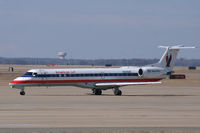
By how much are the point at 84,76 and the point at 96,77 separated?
1.13 m

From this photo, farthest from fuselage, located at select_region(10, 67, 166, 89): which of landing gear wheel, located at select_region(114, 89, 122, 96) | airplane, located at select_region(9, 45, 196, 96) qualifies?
landing gear wheel, located at select_region(114, 89, 122, 96)

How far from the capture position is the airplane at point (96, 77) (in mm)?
46656

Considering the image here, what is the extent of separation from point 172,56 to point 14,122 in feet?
89.5

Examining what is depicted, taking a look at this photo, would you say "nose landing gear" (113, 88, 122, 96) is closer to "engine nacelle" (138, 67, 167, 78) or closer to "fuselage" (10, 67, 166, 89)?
"fuselage" (10, 67, 166, 89)

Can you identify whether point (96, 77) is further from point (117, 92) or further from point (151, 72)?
point (151, 72)

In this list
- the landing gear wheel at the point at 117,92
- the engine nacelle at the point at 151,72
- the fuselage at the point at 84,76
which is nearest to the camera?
the fuselage at the point at 84,76

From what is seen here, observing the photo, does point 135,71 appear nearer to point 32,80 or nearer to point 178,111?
point 32,80

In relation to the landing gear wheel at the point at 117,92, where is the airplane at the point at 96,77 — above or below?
above

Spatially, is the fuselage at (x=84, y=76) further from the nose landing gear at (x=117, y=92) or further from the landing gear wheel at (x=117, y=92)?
the landing gear wheel at (x=117, y=92)

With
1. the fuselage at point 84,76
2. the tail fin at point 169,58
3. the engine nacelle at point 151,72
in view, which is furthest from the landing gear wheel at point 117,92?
the tail fin at point 169,58

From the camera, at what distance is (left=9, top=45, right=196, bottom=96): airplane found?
153 ft

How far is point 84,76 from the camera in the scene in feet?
156

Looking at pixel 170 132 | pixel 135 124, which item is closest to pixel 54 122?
pixel 135 124

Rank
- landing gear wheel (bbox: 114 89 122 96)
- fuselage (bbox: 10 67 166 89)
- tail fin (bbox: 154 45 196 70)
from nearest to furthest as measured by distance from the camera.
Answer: fuselage (bbox: 10 67 166 89) < landing gear wheel (bbox: 114 89 122 96) < tail fin (bbox: 154 45 196 70)
